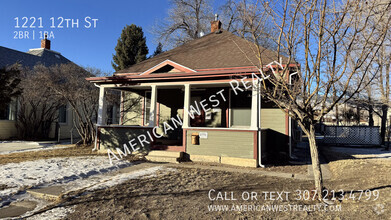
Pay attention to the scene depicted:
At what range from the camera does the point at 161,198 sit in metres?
4.53

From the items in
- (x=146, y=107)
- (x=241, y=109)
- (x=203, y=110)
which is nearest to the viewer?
(x=241, y=109)

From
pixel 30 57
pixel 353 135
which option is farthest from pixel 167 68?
pixel 30 57

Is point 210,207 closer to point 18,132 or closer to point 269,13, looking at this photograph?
point 269,13

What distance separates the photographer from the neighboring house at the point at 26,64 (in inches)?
566

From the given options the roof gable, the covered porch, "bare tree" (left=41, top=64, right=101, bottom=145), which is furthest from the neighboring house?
the roof gable

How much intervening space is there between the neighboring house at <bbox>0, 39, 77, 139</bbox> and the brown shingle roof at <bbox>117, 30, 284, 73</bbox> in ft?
23.9

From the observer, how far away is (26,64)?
16906 mm

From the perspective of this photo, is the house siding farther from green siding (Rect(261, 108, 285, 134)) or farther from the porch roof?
green siding (Rect(261, 108, 285, 134))

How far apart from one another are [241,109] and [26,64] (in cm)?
1493

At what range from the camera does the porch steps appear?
852 cm

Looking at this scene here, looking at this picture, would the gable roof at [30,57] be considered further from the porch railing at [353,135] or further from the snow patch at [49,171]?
the porch railing at [353,135]

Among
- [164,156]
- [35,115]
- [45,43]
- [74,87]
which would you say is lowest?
[164,156]

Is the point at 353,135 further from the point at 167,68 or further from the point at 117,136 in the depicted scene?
the point at 117,136

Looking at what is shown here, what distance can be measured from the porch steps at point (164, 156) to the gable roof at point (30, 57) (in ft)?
34.2
